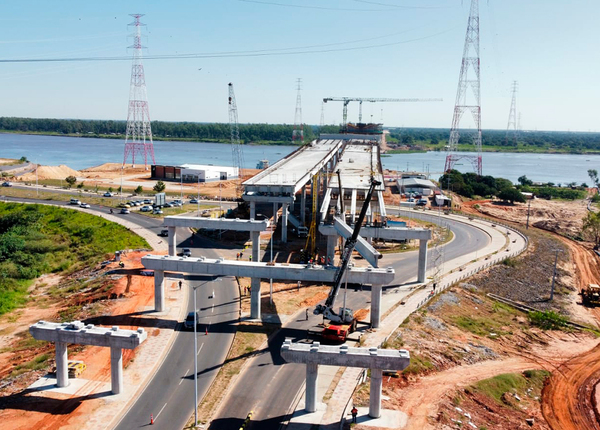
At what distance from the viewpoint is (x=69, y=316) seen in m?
42.5

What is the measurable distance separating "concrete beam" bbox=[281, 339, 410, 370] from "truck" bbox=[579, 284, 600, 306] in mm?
37993

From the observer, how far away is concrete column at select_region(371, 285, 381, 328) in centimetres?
3869

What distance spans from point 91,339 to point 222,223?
81.7 ft

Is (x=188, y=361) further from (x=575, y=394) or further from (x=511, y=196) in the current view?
(x=511, y=196)

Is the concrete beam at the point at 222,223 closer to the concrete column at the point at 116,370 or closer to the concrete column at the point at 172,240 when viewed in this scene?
the concrete column at the point at 172,240

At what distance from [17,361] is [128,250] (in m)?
26.0

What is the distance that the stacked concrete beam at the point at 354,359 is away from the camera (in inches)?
1059

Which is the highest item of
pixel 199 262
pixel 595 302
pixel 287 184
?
pixel 287 184

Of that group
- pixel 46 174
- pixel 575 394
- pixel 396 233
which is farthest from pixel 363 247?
pixel 46 174

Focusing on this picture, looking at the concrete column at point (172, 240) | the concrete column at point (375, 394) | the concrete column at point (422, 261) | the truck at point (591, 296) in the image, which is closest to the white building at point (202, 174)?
the concrete column at point (172, 240)

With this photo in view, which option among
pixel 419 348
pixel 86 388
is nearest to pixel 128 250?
pixel 86 388

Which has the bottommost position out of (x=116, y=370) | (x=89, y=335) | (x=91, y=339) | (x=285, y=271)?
(x=116, y=370)

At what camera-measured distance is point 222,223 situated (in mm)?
Answer: 52906

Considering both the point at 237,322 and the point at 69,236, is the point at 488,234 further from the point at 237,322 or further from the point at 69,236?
the point at 69,236
